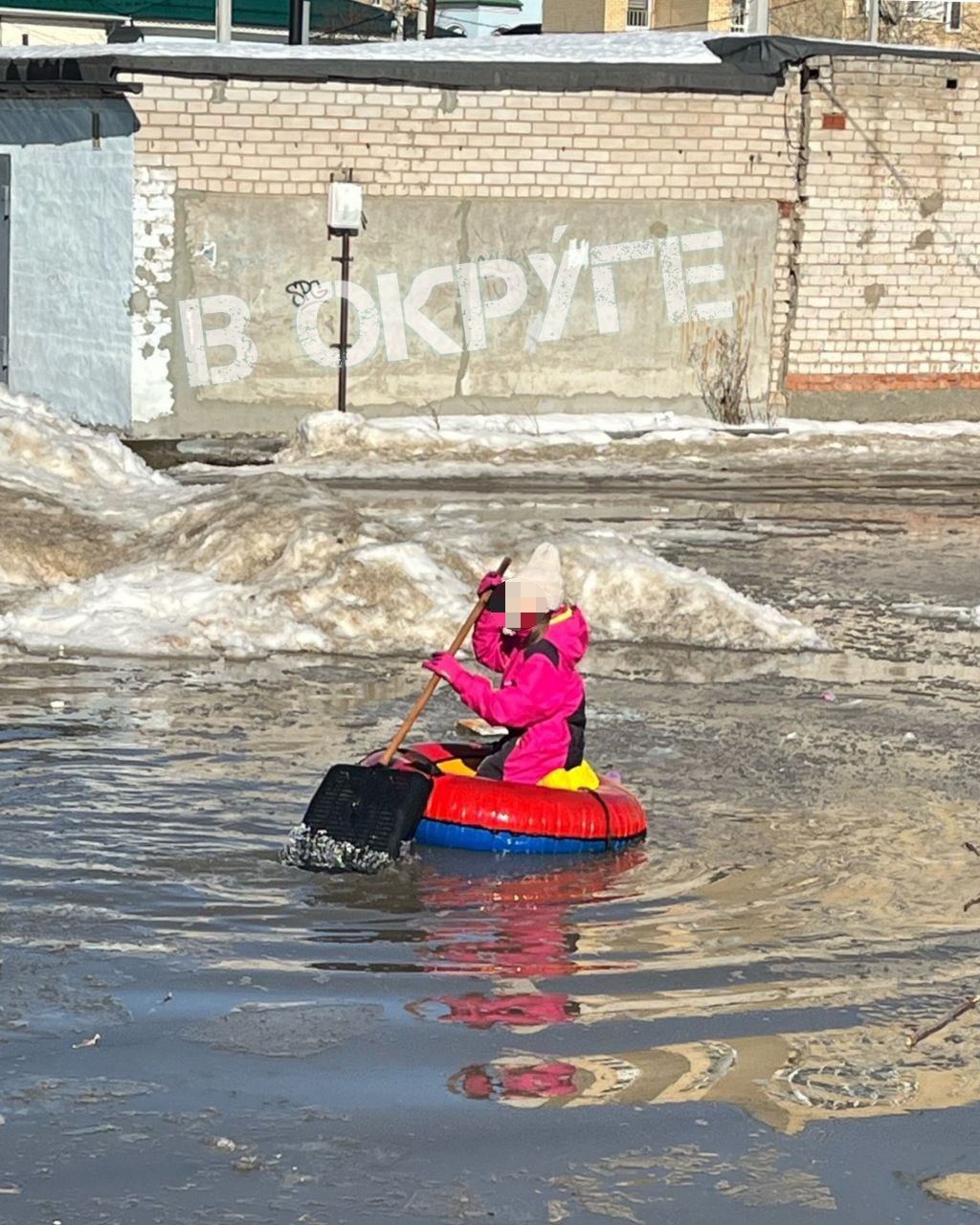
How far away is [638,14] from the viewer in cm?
5544

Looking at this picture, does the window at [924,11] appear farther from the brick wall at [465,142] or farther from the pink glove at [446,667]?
the pink glove at [446,667]

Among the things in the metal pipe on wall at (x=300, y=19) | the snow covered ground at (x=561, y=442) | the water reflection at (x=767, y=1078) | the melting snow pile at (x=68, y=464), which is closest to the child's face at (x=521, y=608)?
the water reflection at (x=767, y=1078)

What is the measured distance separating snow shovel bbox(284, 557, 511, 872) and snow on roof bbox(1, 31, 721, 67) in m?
14.3

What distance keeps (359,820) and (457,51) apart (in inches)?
705

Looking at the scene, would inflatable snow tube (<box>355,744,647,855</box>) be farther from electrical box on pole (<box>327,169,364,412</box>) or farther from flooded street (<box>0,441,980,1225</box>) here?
electrical box on pole (<box>327,169,364,412</box>)

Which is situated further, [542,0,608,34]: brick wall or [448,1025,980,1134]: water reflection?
[542,0,608,34]: brick wall

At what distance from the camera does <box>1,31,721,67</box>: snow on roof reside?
21.9 metres

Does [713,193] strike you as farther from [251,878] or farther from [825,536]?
[251,878]

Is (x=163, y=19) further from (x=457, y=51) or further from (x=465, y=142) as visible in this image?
(x=465, y=142)

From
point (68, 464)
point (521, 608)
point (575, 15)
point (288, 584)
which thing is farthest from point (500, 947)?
point (575, 15)

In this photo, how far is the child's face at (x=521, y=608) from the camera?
354 inches

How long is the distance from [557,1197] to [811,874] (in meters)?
3.37

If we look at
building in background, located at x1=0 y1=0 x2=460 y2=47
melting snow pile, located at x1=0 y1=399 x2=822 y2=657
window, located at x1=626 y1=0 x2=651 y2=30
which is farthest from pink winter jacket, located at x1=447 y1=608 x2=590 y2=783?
window, located at x1=626 y1=0 x2=651 y2=30

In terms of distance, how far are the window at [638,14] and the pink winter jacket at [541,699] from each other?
48.4 metres
